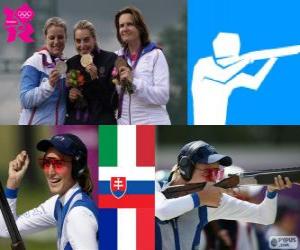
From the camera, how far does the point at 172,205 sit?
3773 millimetres

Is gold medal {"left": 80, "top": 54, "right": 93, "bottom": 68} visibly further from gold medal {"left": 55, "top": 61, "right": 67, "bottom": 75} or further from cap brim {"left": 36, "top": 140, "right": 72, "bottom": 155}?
cap brim {"left": 36, "top": 140, "right": 72, "bottom": 155}

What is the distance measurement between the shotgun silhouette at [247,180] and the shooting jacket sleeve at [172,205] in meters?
0.03

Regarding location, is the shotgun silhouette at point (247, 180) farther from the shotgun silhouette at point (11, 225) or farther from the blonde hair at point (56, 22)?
the blonde hair at point (56, 22)

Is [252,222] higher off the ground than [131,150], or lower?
lower

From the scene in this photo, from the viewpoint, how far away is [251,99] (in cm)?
359

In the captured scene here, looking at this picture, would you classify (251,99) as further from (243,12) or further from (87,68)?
(87,68)

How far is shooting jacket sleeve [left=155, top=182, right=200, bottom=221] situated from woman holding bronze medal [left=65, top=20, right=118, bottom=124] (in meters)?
0.53

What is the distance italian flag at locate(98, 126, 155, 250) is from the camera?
375 cm

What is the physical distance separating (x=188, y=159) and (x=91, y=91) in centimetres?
70

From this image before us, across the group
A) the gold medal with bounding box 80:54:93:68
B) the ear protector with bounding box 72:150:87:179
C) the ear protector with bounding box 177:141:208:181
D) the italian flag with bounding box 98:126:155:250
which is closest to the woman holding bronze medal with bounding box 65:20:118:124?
the gold medal with bounding box 80:54:93:68

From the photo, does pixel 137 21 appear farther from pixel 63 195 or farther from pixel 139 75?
pixel 63 195

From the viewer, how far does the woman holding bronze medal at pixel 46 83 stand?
3650 mm

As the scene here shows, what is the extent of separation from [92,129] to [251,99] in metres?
0.94

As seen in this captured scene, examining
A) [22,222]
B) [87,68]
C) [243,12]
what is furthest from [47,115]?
[243,12]
